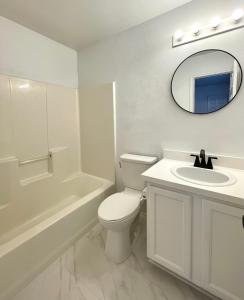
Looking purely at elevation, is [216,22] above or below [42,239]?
above

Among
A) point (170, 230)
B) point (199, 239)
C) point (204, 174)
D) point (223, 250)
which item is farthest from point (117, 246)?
point (204, 174)

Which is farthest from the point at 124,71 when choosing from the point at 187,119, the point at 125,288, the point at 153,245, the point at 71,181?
the point at 125,288

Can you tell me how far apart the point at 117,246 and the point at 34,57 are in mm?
2164

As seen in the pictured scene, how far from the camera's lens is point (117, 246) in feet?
4.89

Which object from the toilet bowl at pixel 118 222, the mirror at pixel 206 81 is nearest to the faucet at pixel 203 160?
the mirror at pixel 206 81

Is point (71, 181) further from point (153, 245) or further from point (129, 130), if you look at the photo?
point (153, 245)

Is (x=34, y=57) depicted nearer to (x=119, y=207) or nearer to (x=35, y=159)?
(x=35, y=159)

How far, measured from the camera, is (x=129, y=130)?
201 centimetres

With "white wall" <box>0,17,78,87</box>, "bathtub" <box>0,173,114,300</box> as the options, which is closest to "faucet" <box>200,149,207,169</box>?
"bathtub" <box>0,173,114,300</box>

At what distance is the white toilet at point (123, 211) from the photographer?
141 cm

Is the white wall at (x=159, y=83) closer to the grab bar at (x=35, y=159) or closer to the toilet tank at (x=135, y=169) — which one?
the toilet tank at (x=135, y=169)

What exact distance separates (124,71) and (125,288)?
2065 mm

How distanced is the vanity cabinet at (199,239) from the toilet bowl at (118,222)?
0.74 feet

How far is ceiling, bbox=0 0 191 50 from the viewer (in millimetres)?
1465
